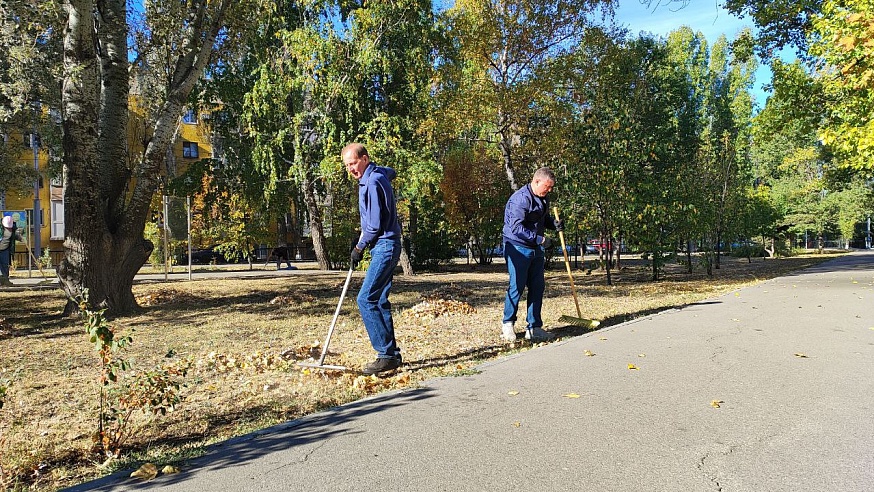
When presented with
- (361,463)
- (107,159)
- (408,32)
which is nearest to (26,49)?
(107,159)

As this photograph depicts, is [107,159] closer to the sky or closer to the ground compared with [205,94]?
closer to the ground

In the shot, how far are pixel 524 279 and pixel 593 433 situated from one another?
3272 millimetres

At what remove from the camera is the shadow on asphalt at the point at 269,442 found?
3.07 metres

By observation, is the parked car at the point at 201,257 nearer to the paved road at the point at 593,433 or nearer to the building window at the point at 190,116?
the building window at the point at 190,116

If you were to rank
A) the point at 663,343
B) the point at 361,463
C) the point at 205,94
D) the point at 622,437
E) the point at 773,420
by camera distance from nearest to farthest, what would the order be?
the point at 361,463
the point at 622,437
the point at 773,420
the point at 663,343
the point at 205,94

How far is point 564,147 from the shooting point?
17.6 metres

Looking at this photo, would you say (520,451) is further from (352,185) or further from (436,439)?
(352,185)

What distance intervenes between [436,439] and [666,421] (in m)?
1.59

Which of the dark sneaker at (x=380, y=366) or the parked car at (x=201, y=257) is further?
the parked car at (x=201, y=257)

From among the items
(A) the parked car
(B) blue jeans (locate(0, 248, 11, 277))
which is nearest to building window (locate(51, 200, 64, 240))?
(A) the parked car

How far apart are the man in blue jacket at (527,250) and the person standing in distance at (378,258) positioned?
190 cm

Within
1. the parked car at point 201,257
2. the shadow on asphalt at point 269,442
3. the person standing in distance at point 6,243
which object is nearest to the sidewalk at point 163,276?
the person standing in distance at point 6,243

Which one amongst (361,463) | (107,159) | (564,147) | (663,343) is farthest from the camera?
(564,147)

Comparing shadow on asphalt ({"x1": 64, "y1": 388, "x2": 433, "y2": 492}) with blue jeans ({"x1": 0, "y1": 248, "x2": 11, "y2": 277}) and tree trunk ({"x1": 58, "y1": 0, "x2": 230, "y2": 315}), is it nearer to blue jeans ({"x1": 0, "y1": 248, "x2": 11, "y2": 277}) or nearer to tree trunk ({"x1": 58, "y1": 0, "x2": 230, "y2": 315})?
tree trunk ({"x1": 58, "y1": 0, "x2": 230, "y2": 315})
